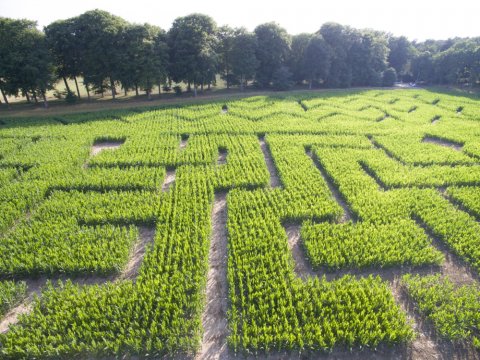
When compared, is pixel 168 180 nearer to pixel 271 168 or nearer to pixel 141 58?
pixel 271 168

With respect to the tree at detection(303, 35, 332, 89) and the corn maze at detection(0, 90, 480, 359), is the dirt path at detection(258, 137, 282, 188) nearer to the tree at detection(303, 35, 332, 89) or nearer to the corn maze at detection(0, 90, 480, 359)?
the corn maze at detection(0, 90, 480, 359)

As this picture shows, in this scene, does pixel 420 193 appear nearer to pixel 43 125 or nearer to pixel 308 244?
pixel 308 244

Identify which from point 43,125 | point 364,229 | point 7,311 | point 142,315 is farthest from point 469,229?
point 43,125

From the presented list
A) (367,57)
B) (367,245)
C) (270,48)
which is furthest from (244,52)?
(367,245)

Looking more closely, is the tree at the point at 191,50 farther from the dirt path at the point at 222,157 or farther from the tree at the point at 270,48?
the dirt path at the point at 222,157

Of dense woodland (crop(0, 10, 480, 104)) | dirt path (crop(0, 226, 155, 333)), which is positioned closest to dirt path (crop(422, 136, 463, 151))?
dirt path (crop(0, 226, 155, 333))
